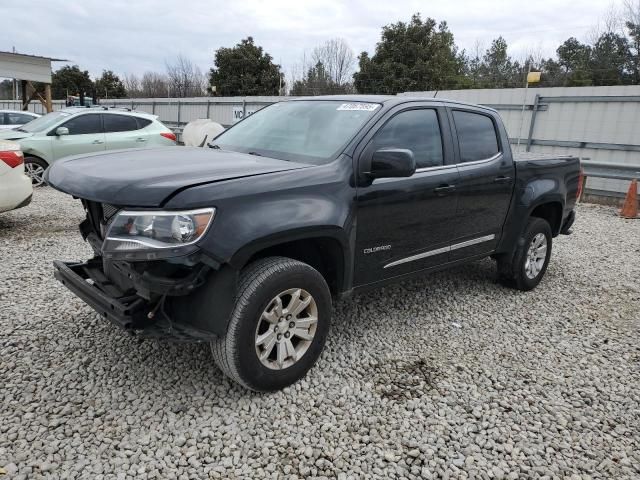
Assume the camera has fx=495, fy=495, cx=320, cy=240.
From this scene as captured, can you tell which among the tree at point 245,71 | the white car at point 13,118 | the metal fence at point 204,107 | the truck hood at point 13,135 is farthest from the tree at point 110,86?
the truck hood at point 13,135

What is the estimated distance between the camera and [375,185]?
11.1 feet

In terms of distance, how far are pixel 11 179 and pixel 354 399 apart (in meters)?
5.22

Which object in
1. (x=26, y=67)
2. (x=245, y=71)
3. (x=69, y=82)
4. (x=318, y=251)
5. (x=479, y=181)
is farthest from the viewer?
(x=69, y=82)

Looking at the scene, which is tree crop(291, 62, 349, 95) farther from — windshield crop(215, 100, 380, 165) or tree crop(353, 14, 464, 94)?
windshield crop(215, 100, 380, 165)

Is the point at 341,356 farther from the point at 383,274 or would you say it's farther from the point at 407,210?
the point at 407,210

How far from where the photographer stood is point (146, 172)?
2771 millimetres

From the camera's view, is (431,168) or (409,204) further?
(431,168)

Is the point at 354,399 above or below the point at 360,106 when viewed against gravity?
below

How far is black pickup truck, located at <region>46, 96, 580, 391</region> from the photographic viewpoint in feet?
8.49

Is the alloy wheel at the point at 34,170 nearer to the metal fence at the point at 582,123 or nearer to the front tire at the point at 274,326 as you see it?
the front tire at the point at 274,326

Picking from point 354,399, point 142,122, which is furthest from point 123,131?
point 354,399

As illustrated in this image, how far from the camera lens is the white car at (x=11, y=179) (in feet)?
19.5

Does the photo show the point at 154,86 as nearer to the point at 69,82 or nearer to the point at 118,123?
the point at 69,82

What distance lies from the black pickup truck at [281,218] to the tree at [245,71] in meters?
30.1
